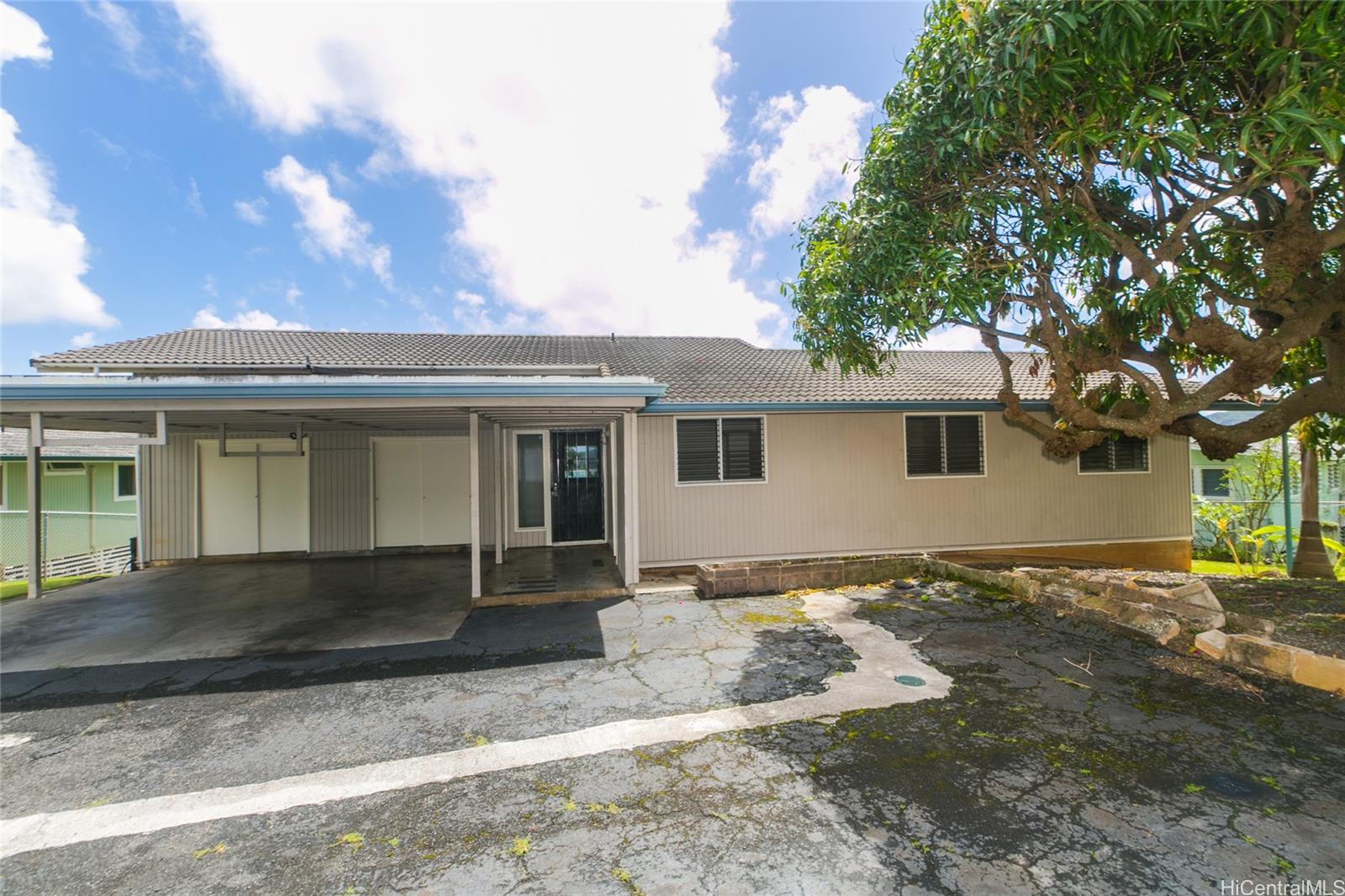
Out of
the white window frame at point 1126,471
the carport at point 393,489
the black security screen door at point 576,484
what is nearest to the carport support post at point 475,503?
the carport at point 393,489

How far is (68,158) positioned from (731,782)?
39.6 ft

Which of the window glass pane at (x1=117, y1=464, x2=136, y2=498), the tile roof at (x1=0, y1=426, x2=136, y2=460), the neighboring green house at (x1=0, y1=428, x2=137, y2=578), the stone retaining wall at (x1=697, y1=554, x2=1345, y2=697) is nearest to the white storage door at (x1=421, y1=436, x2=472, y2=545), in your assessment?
the stone retaining wall at (x1=697, y1=554, x2=1345, y2=697)

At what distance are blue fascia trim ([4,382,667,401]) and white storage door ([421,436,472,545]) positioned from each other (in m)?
4.96

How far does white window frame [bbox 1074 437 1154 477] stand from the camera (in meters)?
9.25

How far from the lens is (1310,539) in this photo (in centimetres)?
823

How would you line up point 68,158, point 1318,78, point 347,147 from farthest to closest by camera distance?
point 347,147 → point 68,158 → point 1318,78

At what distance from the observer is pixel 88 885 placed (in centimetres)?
221

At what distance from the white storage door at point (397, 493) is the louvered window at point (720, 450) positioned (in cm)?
520

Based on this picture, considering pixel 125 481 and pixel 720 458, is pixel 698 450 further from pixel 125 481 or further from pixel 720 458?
pixel 125 481

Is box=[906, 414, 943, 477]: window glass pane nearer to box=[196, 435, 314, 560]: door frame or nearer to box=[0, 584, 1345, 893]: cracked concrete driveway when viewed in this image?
box=[0, 584, 1345, 893]: cracked concrete driveway

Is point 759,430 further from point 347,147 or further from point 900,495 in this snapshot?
point 347,147

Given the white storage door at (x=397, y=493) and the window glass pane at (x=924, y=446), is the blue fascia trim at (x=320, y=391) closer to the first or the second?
the white storage door at (x=397, y=493)

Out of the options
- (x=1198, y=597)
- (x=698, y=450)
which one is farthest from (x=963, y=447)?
(x=698, y=450)

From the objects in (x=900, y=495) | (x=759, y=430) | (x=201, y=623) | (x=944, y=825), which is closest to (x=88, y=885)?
(x=944, y=825)
